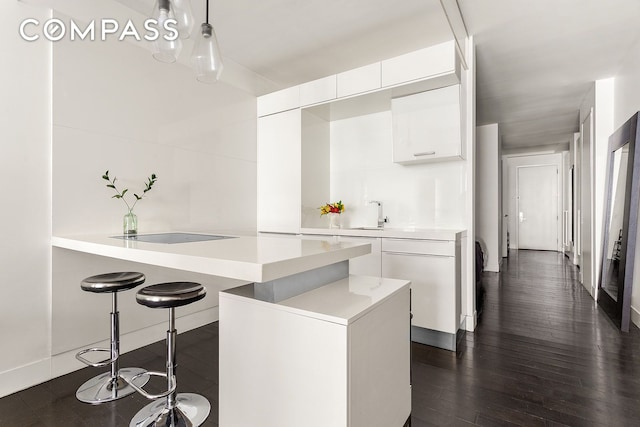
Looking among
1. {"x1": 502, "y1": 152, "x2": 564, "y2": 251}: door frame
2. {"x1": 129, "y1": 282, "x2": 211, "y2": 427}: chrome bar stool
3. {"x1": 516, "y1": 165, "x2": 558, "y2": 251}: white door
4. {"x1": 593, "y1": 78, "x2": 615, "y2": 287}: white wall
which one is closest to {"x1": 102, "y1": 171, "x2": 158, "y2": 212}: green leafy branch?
{"x1": 129, "y1": 282, "x2": 211, "y2": 427}: chrome bar stool

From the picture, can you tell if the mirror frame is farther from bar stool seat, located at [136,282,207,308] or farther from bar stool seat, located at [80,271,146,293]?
bar stool seat, located at [80,271,146,293]

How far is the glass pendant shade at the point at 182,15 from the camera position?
1.45 m

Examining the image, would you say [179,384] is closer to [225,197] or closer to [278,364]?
[278,364]

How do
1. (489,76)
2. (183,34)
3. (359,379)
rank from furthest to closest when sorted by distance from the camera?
(489,76)
(183,34)
(359,379)

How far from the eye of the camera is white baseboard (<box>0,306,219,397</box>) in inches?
78.0

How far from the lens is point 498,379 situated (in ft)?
6.86

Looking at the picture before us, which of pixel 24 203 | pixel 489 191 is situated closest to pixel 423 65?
pixel 24 203

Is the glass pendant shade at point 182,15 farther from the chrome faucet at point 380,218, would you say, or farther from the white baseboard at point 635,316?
the white baseboard at point 635,316

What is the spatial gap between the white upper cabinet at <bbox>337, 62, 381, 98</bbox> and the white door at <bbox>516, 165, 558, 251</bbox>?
26.4ft

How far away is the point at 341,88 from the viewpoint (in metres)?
3.13

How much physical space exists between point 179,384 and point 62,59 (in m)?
2.33

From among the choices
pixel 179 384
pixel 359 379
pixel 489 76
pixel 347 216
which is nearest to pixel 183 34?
pixel 359 379

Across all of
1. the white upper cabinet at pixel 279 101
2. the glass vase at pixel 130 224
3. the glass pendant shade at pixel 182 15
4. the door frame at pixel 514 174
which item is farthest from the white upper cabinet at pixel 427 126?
the door frame at pixel 514 174

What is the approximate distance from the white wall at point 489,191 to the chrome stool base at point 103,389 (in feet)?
18.3
